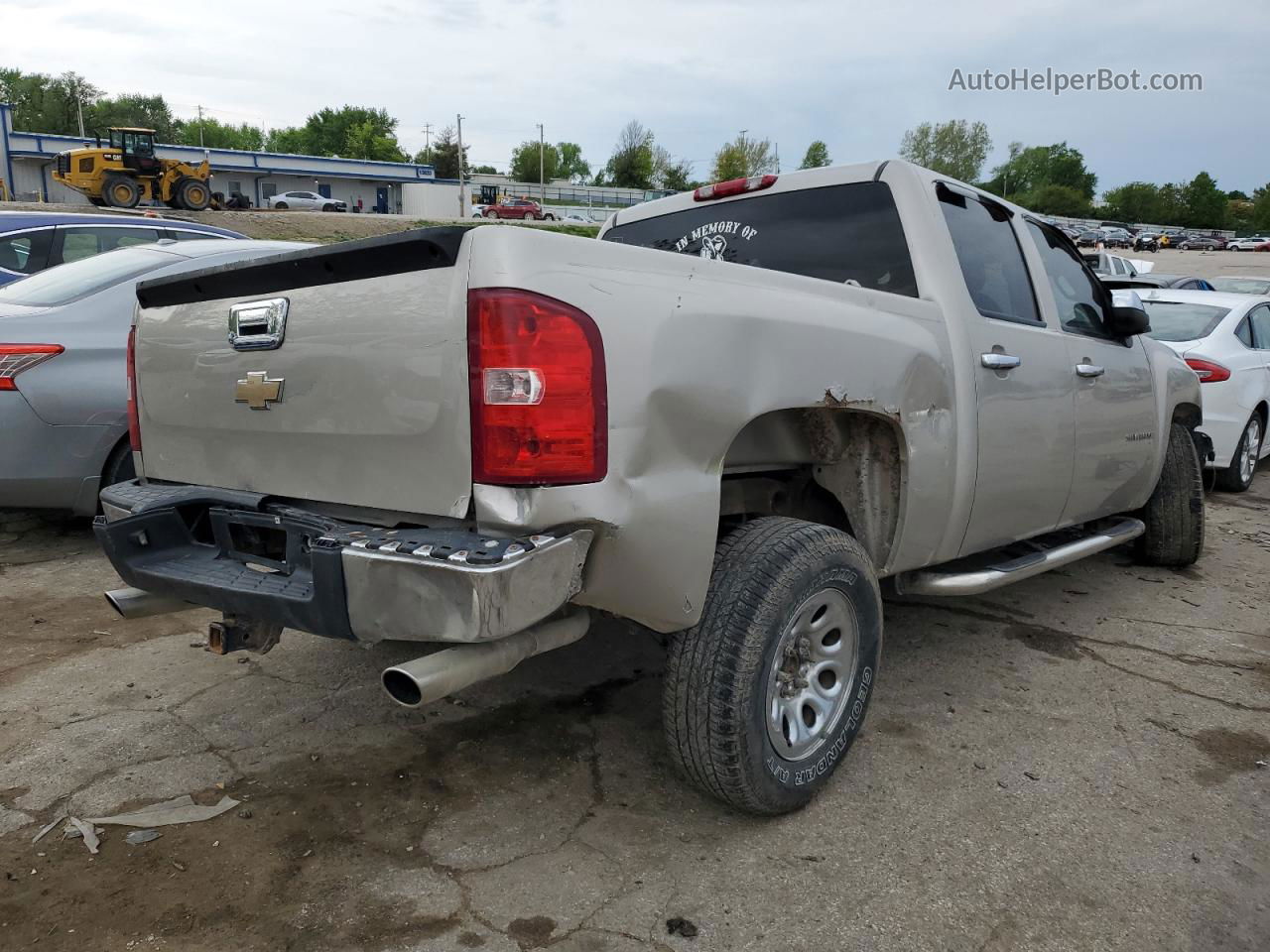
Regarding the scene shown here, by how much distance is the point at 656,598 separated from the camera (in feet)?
7.32

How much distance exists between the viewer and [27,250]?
659 centimetres

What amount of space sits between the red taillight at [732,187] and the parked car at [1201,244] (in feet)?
249

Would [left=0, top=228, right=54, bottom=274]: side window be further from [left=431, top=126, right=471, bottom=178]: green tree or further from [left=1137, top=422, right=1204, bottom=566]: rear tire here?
[left=431, top=126, right=471, bottom=178]: green tree

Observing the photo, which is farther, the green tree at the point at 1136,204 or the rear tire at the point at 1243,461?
the green tree at the point at 1136,204

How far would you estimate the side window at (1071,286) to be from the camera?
4.06 metres

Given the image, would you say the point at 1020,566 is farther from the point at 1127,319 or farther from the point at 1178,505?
the point at 1178,505

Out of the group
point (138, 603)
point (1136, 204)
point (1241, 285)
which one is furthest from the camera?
point (1136, 204)

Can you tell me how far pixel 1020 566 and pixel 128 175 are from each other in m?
35.4

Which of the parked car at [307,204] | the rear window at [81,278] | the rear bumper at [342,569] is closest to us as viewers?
the rear bumper at [342,569]

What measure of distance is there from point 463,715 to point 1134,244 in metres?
67.2

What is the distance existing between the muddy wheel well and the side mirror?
6.48 ft

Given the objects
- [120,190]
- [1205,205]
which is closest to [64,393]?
[120,190]

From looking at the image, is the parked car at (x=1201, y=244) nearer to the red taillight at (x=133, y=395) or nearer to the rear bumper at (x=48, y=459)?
the rear bumper at (x=48, y=459)

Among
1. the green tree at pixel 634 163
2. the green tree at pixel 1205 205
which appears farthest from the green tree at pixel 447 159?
Answer: the green tree at pixel 1205 205
